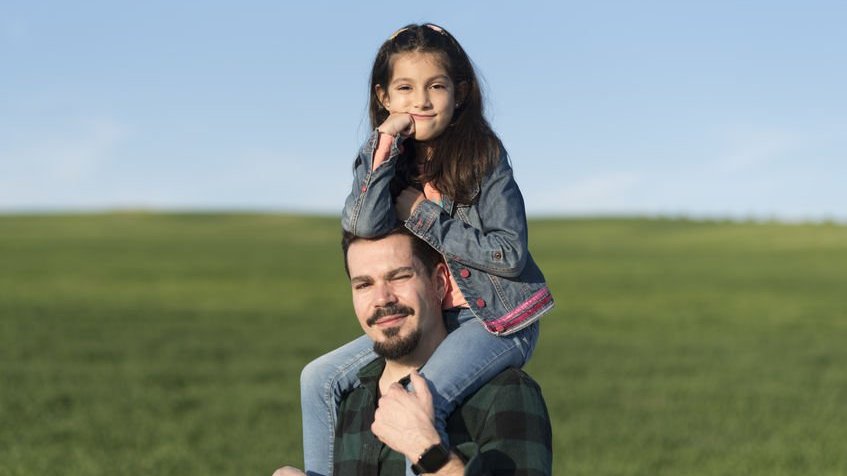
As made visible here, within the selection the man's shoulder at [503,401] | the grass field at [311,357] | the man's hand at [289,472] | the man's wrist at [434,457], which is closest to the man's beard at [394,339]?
the man's shoulder at [503,401]

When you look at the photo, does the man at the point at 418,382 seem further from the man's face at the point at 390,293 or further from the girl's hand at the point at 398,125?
the girl's hand at the point at 398,125

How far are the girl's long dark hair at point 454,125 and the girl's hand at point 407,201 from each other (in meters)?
0.08

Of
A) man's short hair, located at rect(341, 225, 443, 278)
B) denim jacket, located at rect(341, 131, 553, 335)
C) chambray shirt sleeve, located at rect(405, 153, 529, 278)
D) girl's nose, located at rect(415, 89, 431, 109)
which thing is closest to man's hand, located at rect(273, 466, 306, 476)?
man's short hair, located at rect(341, 225, 443, 278)

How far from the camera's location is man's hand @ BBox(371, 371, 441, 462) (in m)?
4.24

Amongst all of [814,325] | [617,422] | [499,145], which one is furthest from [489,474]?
[814,325]

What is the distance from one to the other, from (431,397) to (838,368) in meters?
22.9

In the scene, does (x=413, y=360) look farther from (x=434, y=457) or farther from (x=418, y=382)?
(x=434, y=457)

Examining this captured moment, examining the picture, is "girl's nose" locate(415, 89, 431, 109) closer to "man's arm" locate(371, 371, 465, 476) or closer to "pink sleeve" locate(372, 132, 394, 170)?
"pink sleeve" locate(372, 132, 394, 170)

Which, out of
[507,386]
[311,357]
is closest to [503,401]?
[507,386]

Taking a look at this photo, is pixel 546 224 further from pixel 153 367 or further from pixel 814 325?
pixel 153 367

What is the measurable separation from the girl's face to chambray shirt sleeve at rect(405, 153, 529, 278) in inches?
10.9

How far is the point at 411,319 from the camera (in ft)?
14.7

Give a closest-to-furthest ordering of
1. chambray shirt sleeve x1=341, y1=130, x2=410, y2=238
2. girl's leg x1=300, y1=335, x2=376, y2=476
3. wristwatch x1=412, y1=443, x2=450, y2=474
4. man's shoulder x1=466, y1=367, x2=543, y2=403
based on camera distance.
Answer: wristwatch x1=412, y1=443, x2=450, y2=474 → chambray shirt sleeve x1=341, y1=130, x2=410, y2=238 → man's shoulder x1=466, y1=367, x2=543, y2=403 → girl's leg x1=300, y1=335, x2=376, y2=476

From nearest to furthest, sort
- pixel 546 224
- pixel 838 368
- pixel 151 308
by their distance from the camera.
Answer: pixel 838 368, pixel 151 308, pixel 546 224
